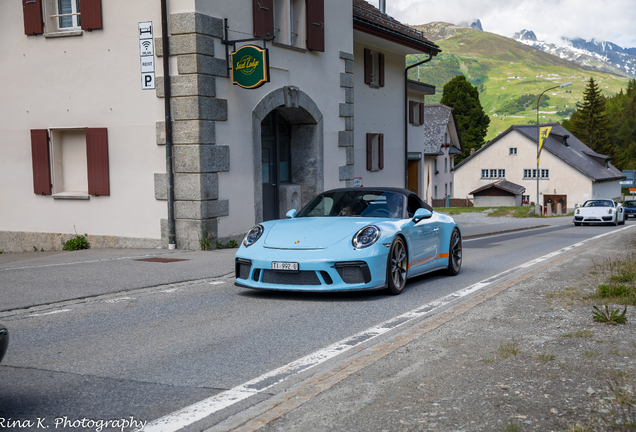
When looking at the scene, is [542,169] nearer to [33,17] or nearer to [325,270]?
[33,17]

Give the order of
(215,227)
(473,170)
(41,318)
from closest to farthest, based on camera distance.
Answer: (41,318) → (215,227) → (473,170)

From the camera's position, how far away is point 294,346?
551cm

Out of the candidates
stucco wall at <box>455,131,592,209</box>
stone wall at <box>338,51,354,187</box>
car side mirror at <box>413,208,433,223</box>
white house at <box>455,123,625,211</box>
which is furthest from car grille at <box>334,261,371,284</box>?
stucco wall at <box>455,131,592,209</box>

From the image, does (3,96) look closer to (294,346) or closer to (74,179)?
(74,179)

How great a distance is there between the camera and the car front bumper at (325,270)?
24.5 feet

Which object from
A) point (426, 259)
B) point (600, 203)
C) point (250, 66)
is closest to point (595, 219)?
point (600, 203)

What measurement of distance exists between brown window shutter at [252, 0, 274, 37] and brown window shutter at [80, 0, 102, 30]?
10.8ft

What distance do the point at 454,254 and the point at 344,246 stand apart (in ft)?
10.5

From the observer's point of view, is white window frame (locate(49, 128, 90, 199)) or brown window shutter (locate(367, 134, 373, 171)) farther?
brown window shutter (locate(367, 134, 373, 171))

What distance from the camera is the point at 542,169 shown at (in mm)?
77812

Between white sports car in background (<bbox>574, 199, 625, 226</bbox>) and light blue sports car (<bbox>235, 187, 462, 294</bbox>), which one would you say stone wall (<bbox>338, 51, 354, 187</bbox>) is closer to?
light blue sports car (<bbox>235, 187, 462, 294</bbox>)

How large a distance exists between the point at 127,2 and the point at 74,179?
4063mm

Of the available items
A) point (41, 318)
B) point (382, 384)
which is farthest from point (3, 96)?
point (382, 384)

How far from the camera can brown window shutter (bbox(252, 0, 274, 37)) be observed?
1488cm
